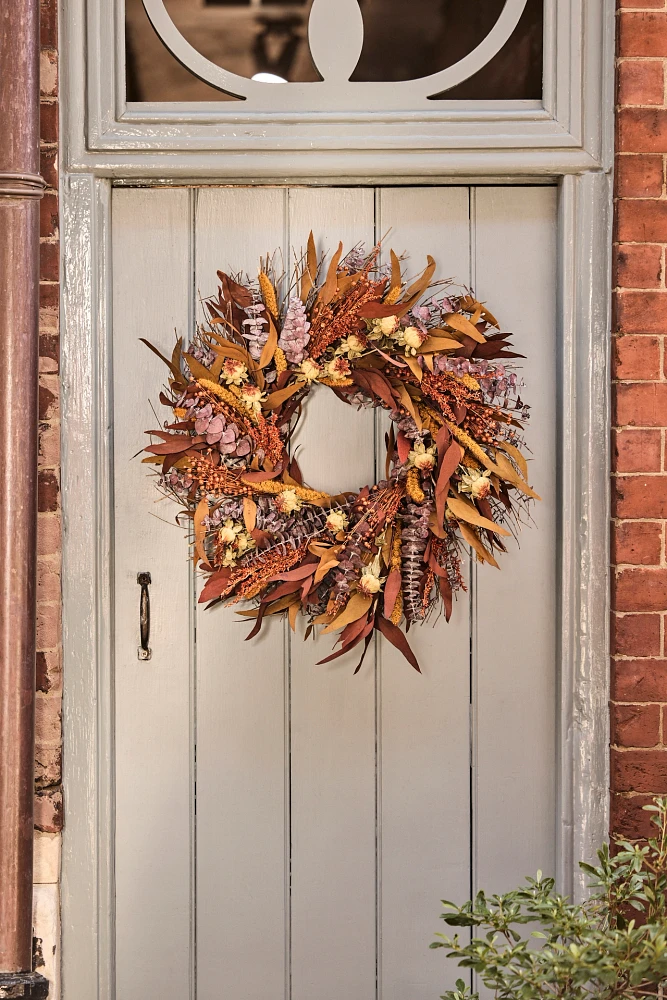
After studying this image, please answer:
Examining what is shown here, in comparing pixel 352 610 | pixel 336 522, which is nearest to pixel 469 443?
pixel 336 522

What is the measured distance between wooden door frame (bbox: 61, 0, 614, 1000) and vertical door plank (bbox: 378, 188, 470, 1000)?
0.73ft

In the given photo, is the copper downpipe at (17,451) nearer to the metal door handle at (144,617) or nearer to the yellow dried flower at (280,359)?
the metal door handle at (144,617)

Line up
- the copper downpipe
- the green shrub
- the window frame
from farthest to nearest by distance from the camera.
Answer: the window frame < the copper downpipe < the green shrub

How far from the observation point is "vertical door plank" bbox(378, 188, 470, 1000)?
1.77m

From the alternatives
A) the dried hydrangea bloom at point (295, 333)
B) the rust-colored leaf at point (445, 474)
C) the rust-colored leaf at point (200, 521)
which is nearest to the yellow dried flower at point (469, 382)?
the rust-colored leaf at point (445, 474)

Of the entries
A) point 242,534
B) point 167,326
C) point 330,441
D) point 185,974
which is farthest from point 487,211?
point 185,974

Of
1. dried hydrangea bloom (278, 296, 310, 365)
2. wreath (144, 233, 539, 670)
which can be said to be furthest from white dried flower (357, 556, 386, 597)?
dried hydrangea bloom (278, 296, 310, 365)

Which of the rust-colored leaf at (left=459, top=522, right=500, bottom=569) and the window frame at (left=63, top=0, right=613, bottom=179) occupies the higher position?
the window frame at (left=63, top=0, right=613, bottom=179)

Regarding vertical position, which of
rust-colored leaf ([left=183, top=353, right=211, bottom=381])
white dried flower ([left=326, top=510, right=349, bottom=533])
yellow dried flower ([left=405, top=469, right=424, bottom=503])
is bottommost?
white dried flower ([left=326, top=510, right=349, bottom=533])

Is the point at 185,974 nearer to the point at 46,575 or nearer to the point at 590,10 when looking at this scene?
the point at 46,575

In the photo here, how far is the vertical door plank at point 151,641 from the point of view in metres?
1.76

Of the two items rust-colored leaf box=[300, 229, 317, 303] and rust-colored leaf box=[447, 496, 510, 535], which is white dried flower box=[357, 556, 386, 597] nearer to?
rust-colored leaf box=[447, 496, 510, 535]

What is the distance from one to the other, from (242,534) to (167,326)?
1.63ft

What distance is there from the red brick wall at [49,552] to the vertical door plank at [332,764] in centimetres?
51
